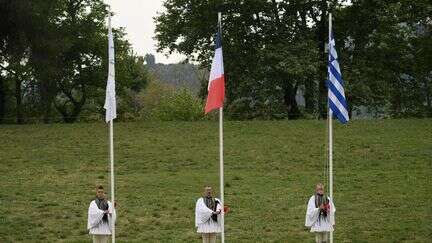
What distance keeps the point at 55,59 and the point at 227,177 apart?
18960mm

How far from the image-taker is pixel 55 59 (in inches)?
1772

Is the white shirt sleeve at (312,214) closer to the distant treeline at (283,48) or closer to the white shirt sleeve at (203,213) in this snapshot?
the white shirt sleeve at (203,213)

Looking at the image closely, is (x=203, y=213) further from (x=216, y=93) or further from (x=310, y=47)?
(x=310, y=47)

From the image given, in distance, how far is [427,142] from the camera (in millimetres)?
34719

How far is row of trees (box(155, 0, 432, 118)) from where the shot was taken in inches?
1788

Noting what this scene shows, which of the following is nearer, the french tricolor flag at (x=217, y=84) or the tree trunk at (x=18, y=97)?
the french tricolor flag at (x=217, y=84)

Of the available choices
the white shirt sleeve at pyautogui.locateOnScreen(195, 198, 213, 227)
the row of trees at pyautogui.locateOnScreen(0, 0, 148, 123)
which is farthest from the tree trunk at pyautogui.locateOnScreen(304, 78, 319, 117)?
the white shirt sleeve at pyautogui.locateOnScreen(195, 198, 213, 227)

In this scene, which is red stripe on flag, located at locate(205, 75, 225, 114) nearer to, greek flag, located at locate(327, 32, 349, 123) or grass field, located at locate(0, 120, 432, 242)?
greek flag, located at locate(327, 32, 349, 123)

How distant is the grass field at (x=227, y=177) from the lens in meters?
23.2

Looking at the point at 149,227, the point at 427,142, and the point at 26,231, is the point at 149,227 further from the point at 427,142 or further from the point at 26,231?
the point at 427,142

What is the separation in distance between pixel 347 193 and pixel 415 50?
75.3 feet

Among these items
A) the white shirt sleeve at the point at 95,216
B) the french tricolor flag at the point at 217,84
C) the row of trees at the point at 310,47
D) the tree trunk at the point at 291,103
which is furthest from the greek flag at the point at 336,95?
the tree trunk at the point at 291,103

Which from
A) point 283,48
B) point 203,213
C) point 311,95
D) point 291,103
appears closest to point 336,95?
point 203,213

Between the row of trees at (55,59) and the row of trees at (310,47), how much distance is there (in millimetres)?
8607
